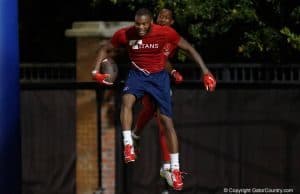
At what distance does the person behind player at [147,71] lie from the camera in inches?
336

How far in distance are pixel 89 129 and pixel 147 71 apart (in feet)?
16.4

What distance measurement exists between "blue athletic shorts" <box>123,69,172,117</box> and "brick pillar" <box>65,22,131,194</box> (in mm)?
4710

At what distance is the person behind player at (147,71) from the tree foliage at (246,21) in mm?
3689

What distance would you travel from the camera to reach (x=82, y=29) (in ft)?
44.1

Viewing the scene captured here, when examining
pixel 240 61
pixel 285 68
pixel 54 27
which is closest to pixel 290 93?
pixel 285 68

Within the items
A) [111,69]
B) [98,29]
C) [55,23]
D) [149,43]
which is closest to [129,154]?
[149,43]

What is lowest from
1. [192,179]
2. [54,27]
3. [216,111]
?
[192,179]

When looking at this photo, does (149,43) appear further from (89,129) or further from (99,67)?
(89,129)

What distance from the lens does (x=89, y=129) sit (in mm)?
13586

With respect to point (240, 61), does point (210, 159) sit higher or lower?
lower

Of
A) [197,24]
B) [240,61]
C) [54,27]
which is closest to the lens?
[197,24]

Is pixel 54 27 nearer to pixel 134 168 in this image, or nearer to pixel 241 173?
pixel 134 168

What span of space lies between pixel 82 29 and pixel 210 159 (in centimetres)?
277

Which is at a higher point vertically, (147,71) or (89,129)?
(147,71)
